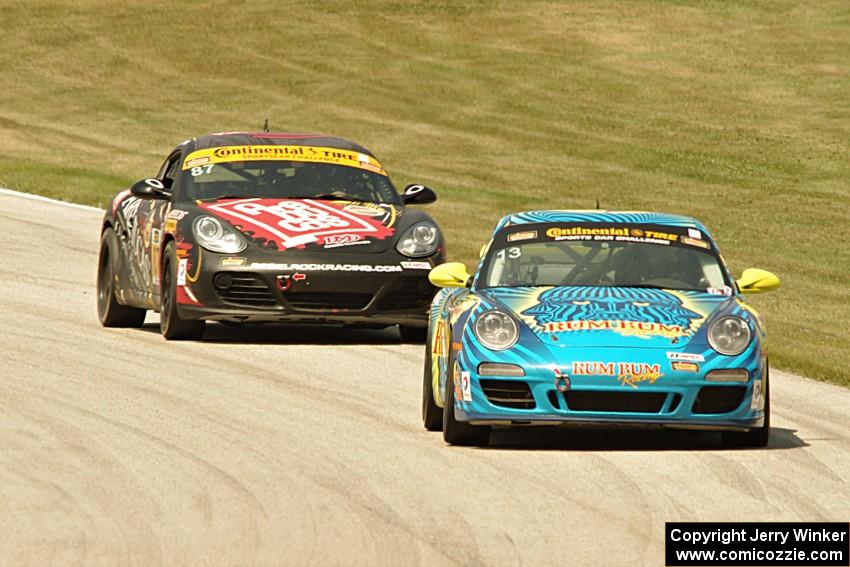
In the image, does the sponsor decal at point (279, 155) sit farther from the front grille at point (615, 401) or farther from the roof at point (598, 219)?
the front grille at point (615, 401)

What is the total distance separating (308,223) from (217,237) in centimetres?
67

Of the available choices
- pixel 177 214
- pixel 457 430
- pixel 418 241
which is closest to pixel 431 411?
pixel 457 430

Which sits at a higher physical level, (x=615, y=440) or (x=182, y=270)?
(x=182, y=270)

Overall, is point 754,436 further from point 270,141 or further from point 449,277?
point 270,141

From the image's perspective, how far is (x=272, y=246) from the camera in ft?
43.6

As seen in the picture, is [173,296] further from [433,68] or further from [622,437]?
[433,68]

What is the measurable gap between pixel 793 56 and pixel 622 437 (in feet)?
107

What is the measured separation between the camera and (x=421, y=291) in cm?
1348

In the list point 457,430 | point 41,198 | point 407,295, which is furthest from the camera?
point 41,198

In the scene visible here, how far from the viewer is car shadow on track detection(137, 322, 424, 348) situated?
13680 mm

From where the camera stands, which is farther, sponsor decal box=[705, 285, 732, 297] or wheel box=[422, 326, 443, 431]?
sponsor decal box=[705, 285, 732, 297]

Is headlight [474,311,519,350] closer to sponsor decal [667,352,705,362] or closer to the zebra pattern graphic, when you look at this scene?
the zebra pattern graphic

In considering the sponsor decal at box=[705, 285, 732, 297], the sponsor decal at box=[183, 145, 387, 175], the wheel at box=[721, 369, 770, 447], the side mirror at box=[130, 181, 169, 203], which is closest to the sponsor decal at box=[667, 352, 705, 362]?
the wheel at box=[721, 369, 770, 447]

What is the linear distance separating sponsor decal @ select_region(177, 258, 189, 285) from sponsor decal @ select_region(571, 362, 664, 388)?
15.2 feet
